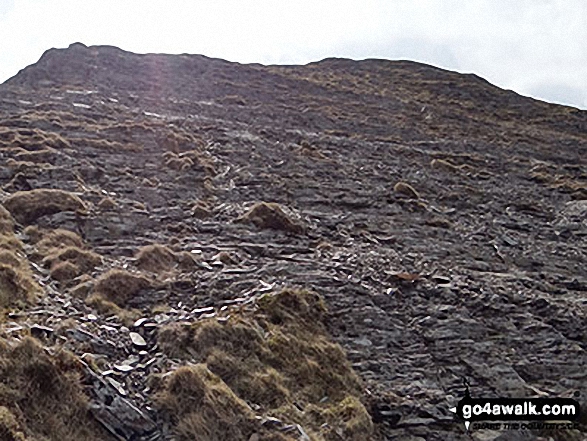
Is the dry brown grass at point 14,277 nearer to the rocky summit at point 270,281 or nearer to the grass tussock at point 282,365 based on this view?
the rocky summit at point 270,281

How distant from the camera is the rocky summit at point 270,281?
11.9 m

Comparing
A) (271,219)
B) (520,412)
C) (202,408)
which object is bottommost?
(520,412)

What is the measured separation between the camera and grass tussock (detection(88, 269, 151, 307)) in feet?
53.2

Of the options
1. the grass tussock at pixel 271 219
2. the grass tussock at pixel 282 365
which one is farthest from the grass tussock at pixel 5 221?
the grass tussock at pixel 282 365

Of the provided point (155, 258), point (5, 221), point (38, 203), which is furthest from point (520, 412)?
point (38, 203)

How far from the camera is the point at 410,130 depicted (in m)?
52.7

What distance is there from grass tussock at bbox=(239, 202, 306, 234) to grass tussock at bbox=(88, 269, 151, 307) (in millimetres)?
7673

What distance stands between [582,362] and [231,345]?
29.2 ft

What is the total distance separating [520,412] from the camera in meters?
14.0

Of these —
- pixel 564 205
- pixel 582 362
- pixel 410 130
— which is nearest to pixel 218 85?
pixel 410 130

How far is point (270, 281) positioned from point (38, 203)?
1077 centimetres

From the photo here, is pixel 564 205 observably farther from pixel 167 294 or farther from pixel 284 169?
pixel 167 294

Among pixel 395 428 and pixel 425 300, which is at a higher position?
pixel 425 300

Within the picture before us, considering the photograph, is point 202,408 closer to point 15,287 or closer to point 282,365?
point 282,365
